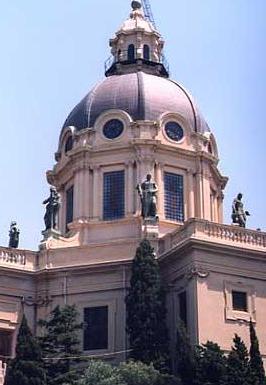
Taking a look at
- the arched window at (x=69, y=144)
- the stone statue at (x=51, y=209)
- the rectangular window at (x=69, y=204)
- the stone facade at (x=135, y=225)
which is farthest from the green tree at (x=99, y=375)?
the arched window at (x=69, y=144)

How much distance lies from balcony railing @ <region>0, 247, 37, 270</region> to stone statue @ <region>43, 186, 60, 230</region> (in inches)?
97.6

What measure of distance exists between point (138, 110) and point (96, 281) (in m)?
12.6

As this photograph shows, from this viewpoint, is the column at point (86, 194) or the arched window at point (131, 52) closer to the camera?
the column at point (86, 194)

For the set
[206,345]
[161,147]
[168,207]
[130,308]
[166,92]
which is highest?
[166,92]

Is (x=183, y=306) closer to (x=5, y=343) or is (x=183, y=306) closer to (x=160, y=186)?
(x=5, y=343)

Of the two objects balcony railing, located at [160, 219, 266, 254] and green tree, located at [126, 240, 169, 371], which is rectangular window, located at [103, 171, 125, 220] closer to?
balcony railing, located at [160, 219, 266, 254]

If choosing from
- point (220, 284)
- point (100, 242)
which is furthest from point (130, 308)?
point (100, 242)

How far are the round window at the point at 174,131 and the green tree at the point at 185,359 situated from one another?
61.0 ft

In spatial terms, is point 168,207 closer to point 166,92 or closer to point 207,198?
point 207,198

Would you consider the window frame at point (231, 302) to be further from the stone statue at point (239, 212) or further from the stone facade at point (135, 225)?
the stone statue at point (239, 212)

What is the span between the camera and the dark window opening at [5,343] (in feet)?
158

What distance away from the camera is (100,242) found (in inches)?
2063

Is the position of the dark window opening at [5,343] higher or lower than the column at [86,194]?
lower

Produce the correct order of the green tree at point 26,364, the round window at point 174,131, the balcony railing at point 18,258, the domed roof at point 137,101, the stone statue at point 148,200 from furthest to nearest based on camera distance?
the domed roof at point 137,101 < the round window at point 174,131 < the stone statue at point 148,200 < the balcony railing at point 18,258 < the green tree at point 26,364
